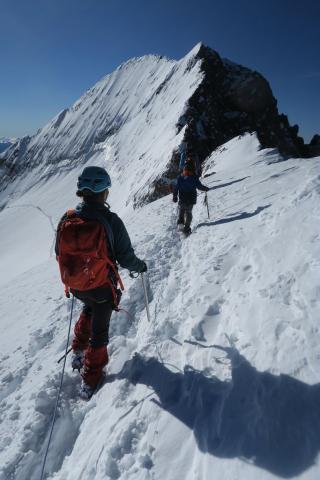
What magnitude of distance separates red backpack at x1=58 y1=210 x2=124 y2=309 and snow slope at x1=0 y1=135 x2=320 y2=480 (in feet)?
4.60

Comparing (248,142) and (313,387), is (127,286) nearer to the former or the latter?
(313,387)

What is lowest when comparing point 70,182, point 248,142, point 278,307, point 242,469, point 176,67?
point 242,469

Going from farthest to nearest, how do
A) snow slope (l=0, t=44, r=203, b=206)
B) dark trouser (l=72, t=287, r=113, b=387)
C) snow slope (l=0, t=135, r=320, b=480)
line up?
snow slope (l=0, t=44, r=203, b=206) < dark trouser (l=72, t=287, r=113, b=387) < snow slope (l=0, t=135, r=320, b=480)

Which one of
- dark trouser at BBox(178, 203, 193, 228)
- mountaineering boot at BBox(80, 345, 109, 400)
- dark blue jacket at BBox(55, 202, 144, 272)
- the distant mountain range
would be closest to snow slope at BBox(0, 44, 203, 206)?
the distant mountain range

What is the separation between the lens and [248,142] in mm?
23594

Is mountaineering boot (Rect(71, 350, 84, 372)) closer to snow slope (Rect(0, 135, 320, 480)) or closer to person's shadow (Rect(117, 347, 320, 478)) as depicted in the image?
snow slope (Rect(0, 135, 320, 480))

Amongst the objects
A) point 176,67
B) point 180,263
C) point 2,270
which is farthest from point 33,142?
point 180,263

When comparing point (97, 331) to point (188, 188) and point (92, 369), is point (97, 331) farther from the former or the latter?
point (188, 188)

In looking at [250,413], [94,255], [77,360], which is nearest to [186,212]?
[77,360]

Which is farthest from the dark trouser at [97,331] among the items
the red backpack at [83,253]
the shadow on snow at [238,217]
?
the shadow on snow at [238,217]

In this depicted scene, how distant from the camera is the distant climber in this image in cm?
890

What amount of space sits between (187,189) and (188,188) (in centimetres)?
4

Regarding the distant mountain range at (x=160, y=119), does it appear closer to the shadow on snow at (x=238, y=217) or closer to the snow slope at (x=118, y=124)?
the snow slope at (x=118, y=124)

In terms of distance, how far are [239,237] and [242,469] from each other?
16.0ft
